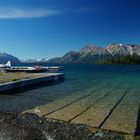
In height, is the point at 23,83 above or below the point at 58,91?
above

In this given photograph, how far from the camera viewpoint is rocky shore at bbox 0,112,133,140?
1171 cm

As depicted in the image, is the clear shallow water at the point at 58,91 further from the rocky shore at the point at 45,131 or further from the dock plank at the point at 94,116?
the dock plank at the point at 94,116

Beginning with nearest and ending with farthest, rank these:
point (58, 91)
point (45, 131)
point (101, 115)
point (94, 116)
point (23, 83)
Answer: point (45, 131)
point (94, 116)
point (101, 115)
point (58, 91)
point (23, 83)

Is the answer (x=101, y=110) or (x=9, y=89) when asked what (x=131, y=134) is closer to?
(x=101, y=110)

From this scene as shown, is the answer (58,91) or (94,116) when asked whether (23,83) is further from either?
(94,116)

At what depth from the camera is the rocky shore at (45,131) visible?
11.7 meters

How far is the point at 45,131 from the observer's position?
41.5ft

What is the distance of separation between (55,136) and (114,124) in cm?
409

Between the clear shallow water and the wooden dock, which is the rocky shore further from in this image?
the clear shallow water

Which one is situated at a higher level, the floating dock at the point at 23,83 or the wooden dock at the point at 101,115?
the floating dock at the point at 23,83

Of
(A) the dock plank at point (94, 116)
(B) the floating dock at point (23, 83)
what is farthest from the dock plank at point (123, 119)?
(B) the floating dock at point (23, 83)

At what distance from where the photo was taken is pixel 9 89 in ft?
98.7

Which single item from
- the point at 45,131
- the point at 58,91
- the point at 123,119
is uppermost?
the point at 45,131

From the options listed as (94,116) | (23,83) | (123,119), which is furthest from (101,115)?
(23,83)
